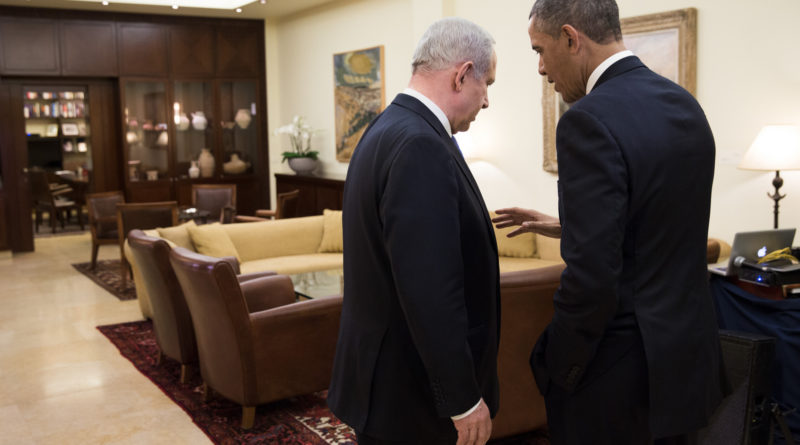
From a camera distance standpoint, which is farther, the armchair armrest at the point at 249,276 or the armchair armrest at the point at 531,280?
the armchair armrest at the point at 249,276

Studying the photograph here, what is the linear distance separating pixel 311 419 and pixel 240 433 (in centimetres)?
40

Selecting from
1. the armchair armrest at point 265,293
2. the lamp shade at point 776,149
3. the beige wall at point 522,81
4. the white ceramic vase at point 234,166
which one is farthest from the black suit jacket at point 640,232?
the white ceramic vase at point 234,166

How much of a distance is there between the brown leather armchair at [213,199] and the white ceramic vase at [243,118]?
2443 mm

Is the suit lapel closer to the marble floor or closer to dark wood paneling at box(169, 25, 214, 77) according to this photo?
the marble floor

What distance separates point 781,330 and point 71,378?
4.37 m

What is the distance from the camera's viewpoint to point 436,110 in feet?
6.03

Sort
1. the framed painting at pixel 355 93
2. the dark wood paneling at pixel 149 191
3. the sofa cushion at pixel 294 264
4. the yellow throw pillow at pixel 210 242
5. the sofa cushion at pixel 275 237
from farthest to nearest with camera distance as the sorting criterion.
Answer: the dark wood paneling at pixel 149 191 → the framed painting at pixel 355 93 → the sofa cushion at pixel 275 237 → the sofa cushion at pixel 294 264 → the yellow throw pillow at pixel 210 242

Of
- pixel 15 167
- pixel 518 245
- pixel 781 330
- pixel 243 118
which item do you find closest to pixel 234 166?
pixel 243 118

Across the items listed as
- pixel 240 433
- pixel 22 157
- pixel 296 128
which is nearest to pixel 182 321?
pixel 240 433

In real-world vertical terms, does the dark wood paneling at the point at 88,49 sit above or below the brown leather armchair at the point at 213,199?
above

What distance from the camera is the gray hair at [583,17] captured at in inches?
68.6

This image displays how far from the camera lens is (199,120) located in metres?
11.4

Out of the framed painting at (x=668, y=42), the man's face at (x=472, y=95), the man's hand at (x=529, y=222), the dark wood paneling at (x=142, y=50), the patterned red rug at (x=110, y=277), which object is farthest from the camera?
the dark wood paneling at (x=142, y=50)

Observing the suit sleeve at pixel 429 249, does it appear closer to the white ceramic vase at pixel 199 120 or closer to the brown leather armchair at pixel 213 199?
the brown leather armchair at pixel 213 199
